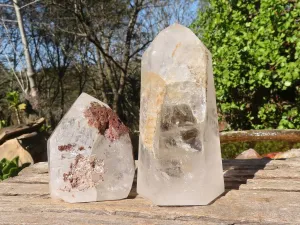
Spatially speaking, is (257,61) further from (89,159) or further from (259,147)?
(89,159)

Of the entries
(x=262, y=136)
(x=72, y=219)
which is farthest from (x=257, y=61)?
(x=72, y=219)

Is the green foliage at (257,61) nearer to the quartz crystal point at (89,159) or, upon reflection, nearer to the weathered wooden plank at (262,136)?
the weathered wooden plank at (262,136)

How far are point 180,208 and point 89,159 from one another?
294mm

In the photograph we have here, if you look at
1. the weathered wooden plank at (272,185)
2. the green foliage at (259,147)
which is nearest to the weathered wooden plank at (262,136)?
the green foliage at (259,147)

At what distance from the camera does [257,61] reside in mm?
3309

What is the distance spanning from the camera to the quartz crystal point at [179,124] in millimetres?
1044

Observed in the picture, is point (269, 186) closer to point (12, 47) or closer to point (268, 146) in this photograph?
point (268, 146)

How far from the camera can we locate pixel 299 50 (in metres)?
3.09

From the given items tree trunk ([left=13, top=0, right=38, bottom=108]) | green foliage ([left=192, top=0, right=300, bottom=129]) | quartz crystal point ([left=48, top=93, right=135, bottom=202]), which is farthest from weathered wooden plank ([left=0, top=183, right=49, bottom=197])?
tree trunk ([left=13, top=0, right=38, bottom=108])

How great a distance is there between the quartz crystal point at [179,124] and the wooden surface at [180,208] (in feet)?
0.17

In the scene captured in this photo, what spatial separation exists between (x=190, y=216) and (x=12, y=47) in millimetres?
10065

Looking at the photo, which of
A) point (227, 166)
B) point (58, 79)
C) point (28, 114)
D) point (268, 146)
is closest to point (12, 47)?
point (58, 79)

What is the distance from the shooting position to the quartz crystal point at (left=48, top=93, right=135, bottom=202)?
3.70ft

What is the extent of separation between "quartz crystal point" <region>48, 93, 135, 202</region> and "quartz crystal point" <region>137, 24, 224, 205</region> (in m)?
0.09
